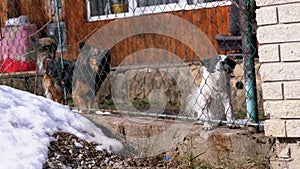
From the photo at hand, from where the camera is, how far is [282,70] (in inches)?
134

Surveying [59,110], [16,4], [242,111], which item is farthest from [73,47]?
[59,110]

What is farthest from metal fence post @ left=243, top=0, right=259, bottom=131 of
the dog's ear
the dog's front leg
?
the dog's ear

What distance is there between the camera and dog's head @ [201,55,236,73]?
16.8ft

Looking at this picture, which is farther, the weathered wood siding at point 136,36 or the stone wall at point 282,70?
the weathered wood siding at point 136,36

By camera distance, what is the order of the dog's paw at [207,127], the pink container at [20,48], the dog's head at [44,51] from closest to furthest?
the dog's paw at [207,127]
the dog's head at [44,51]
the pink container at [20,48]

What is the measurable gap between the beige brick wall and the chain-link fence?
1725 mm

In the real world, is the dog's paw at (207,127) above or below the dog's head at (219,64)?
below

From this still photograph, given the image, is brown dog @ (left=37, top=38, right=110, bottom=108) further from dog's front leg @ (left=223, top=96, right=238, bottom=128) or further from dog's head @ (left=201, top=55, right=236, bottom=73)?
dog's front leg @ (left=223, top=96, right=238, bottom=128)

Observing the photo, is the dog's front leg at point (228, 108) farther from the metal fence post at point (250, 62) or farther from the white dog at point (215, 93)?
the metal fence post at point (250, 62)

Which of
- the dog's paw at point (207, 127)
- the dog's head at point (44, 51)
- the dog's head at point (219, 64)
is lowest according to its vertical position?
the dog's paw at point (207, 127)

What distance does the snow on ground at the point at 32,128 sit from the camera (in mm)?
3793

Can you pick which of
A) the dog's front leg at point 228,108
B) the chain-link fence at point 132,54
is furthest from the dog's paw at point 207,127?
the chain-link fence at point 132,54

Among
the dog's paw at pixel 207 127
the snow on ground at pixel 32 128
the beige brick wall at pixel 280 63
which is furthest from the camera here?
the dog's paw at pixel 207 127

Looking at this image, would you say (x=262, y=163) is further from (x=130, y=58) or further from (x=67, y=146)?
(x=130, y=58)
